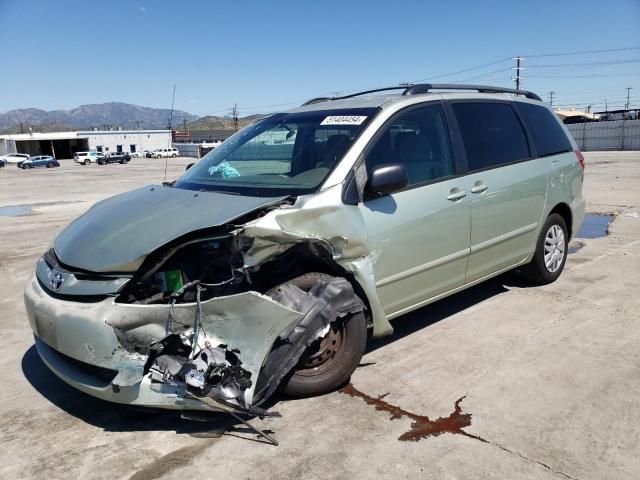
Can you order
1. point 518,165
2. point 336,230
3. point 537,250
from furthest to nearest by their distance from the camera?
point 537,250, point 518,165, point 336,230

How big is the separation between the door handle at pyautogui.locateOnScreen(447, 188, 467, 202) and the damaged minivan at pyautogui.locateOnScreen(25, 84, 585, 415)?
0.02 metres

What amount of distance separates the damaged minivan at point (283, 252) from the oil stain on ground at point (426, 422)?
296mm

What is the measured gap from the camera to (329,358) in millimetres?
3293

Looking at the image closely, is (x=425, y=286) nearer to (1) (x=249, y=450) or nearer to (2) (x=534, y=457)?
(2) (x=534, y=457)

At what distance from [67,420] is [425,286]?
2.44 m

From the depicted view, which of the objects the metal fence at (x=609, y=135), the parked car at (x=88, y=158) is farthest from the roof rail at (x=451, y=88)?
the parked car at (x=88, y=158)

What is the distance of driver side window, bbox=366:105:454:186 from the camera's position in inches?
145

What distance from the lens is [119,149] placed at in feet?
291

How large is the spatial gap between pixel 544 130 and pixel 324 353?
3.36 meters

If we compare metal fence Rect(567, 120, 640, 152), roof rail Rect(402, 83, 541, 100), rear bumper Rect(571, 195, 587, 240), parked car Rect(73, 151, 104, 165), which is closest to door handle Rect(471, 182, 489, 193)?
roof rail Rect(402, 83, 541, 100)

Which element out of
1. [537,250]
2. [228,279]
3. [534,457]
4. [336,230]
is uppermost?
[336,230]

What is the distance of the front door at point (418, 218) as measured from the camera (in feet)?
11.4

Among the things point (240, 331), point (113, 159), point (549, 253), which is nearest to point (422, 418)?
point (240, 331)

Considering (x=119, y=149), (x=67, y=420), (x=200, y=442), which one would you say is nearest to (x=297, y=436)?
(x=200, y=442)
